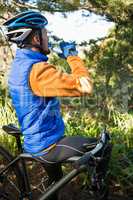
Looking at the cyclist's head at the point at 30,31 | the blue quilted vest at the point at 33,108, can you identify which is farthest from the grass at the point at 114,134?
the cyclist's head at the point at 30,31

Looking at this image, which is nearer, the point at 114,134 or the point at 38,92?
the point at 38,92

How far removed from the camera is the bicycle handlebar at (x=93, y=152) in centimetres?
404

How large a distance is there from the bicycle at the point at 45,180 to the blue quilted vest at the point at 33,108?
0.76ft

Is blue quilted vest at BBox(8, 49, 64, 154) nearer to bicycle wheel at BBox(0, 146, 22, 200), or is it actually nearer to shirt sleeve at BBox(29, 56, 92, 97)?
shirt sleeve at BBox(29, 56, 92, 97)

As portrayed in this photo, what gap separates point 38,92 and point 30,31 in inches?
21.6

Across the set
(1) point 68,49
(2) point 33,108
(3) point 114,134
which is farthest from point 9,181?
(3) point 114,134

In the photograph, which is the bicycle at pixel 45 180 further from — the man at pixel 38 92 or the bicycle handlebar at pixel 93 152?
the man at pixel 38 92

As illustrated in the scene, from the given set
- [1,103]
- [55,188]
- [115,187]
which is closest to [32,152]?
[55,188]

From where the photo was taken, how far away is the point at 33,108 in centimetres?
410

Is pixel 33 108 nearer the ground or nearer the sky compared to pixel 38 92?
nearer the ground

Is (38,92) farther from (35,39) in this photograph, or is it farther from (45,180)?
(45,180)

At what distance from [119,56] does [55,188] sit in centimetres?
626

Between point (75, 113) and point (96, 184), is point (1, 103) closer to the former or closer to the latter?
point (75, 113)

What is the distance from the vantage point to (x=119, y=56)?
33.1 ft
